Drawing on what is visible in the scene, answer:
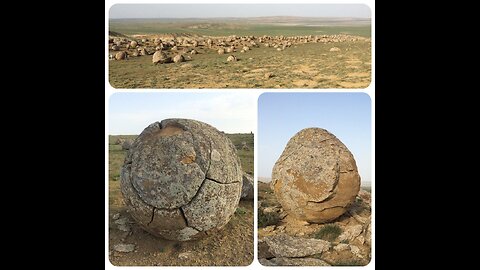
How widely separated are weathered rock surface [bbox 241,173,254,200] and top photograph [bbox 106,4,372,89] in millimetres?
1477

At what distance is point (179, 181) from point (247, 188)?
75.0 inches

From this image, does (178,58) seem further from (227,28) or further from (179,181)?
(179,181)

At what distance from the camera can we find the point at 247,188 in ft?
27.6

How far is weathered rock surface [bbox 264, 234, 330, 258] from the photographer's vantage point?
25.1 ft

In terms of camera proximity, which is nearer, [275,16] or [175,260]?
[175,260]

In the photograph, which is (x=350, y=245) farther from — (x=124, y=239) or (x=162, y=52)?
(x=162, y=52)

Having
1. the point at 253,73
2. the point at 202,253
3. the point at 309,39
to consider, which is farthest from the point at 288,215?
the point at 309,39

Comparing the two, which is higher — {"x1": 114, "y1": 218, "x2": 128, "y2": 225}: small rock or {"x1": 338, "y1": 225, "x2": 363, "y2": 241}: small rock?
{"x1": 114, "y1": 218, "x2": 128, "y2": 225}: small rock

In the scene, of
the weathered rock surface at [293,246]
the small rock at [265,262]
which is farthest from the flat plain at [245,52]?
the small rock at [265,262]

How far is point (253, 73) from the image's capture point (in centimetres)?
884

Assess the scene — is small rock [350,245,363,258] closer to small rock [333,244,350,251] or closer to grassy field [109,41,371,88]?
small rock [333,244,350,251]

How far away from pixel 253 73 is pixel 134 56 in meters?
2.08

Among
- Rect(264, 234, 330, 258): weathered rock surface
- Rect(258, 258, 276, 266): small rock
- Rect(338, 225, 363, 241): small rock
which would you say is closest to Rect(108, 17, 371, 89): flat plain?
Rect(338, 225, 363, 241): small rock

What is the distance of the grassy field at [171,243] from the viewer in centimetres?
749
